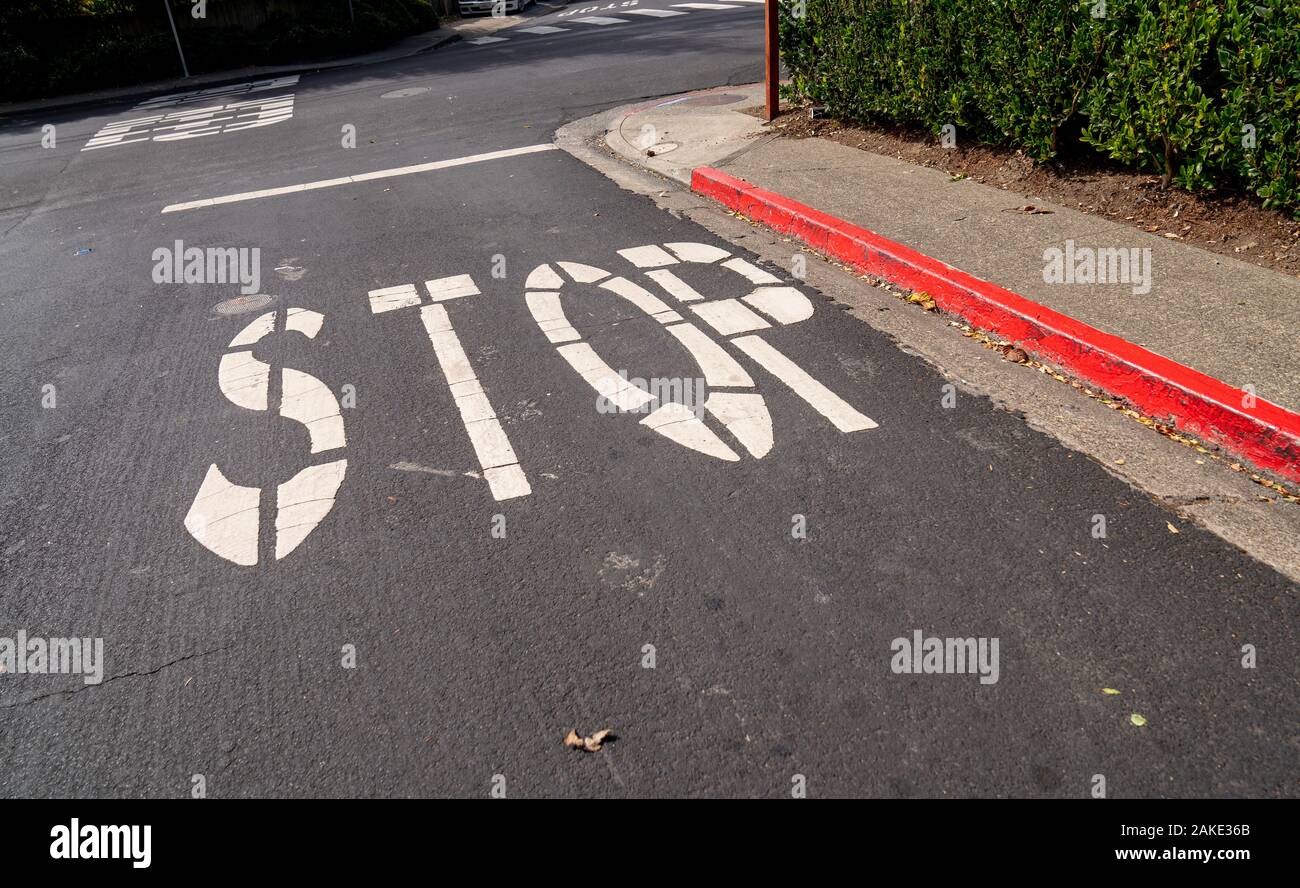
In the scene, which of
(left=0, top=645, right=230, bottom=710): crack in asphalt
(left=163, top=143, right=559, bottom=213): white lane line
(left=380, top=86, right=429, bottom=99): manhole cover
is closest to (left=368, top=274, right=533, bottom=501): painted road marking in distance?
(left=0, top=645, right=230, bottom=710): crack in asphalt

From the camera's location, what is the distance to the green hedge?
5570mm

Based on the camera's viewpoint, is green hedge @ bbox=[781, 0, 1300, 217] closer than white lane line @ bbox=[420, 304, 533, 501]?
No

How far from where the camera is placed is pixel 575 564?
11.9 feet

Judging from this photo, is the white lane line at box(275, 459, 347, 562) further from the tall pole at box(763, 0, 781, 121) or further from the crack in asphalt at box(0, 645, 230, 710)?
the tall pole at box(763, 0, 781, 121)

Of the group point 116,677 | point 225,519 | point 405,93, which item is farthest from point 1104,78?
point 405,93

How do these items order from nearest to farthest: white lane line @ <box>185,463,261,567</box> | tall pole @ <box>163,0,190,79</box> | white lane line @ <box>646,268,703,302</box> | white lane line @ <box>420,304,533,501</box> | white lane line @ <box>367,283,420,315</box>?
white lane line @ <box>185,463,261,567</box>
white lane line @ <box>420,304,533,501</box>
white lane line @ <box>646,268,703,302</box>
white lane line @ <box>367,283,420,315</box>
tall pole @ <box>163,0,190,79</box>

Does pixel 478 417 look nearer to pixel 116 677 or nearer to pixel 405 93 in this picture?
pixel 116 677

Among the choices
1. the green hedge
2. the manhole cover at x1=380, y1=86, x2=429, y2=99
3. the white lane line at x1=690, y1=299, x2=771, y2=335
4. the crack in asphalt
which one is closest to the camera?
the crack in asphalt

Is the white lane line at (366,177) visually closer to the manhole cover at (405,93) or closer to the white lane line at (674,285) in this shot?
the white lane line at (674,285)

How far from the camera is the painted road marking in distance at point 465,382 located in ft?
14.1

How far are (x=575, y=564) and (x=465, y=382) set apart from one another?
1997mm

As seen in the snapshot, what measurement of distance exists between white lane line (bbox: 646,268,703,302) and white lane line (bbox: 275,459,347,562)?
277 cm

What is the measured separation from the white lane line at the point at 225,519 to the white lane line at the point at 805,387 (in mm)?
2841

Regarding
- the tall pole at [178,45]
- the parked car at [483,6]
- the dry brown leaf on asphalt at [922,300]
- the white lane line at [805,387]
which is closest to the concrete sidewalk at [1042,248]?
the dry brown leaf on asphalt at [922,300]
